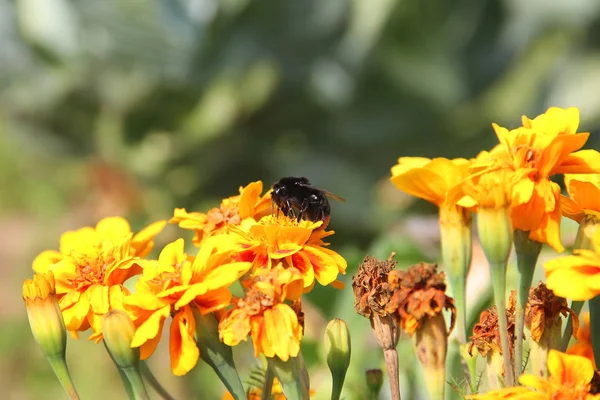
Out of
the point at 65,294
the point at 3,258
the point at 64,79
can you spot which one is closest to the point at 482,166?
the point at 65,294

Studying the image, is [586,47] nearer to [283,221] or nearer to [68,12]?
[68,12]

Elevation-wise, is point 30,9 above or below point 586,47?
above

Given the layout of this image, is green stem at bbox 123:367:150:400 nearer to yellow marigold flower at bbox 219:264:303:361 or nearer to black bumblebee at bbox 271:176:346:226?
yellow marigold flower at bbox 219:264:303:361

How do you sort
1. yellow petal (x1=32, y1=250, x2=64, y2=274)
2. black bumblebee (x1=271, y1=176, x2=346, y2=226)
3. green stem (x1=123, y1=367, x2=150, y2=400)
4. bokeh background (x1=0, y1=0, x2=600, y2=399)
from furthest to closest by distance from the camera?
bokeh background (x1=0, y1=0, x2=600, y2=399)
black bumblebee (x1=271, y1=176, x2=346, y2=226)
yellow petal (x1=32, y1=250, x2=64, y2=274)
green stem (x1=123, y1=367, x2=150, y2=400)

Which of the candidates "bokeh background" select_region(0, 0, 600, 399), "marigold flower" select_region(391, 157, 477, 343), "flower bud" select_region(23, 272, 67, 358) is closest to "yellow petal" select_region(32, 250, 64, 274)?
"flower bud" select_region(23, 272, 67, 358)

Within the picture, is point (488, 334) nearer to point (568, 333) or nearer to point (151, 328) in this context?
point (568, 333)

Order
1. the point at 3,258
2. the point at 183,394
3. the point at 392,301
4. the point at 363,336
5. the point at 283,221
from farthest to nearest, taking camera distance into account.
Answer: the point at 3,258 < the point at 183,394 < the point at 363,336 < the point at 283,221 < the point at 392,301
